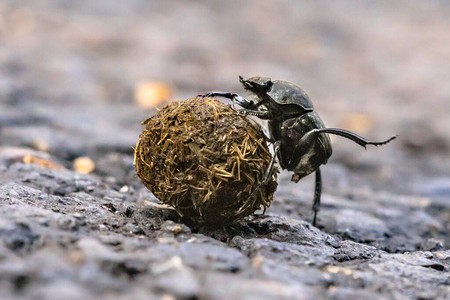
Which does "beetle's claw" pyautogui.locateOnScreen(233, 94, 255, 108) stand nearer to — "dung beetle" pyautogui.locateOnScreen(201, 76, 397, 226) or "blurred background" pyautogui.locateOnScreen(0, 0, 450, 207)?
"dung beetle" pyautogui.locateOnScreen(201, 76, 397, 226)

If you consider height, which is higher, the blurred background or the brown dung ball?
the blurred background

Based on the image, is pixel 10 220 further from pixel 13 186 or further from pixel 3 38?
pixel 3 38

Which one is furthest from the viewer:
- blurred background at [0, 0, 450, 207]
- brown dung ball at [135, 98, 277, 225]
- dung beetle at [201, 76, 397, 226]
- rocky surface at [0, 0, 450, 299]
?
blurred background at [0, 0, 450, 207]

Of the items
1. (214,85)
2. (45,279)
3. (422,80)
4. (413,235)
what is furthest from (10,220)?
(422,80)

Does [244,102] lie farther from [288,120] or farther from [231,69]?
[231,69]

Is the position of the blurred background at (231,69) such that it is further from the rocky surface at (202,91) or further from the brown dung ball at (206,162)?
the brown dung ball at (206,162)

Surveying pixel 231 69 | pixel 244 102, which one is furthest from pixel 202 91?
pixel 244 102

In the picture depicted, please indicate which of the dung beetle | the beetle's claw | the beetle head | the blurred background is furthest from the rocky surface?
the beetle head
